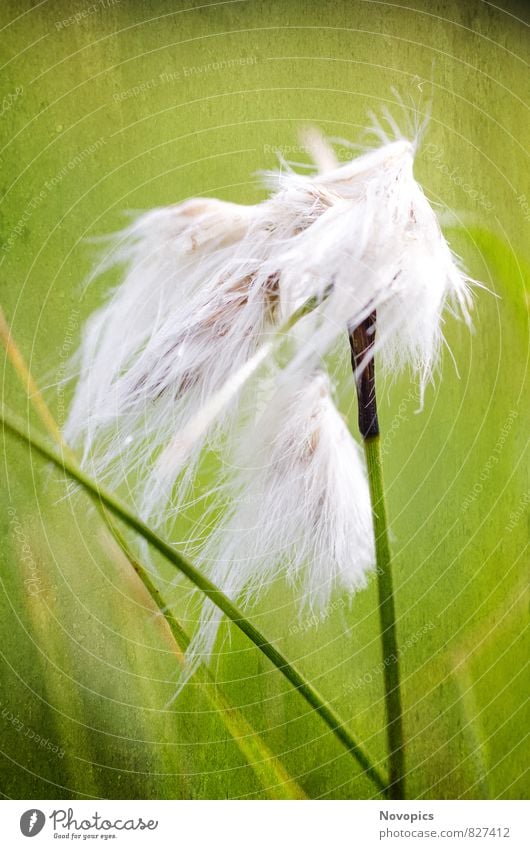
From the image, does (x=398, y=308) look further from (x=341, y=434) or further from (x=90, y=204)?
(x=90, y=204)

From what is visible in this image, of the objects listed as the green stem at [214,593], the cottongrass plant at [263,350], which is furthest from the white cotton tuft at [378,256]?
the green stem at [214,593]

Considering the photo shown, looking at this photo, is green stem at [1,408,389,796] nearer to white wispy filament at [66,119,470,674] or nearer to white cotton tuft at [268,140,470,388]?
white wispy filament at [66,119,470,674]

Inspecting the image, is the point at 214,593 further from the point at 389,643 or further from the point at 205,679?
the point at 389,643

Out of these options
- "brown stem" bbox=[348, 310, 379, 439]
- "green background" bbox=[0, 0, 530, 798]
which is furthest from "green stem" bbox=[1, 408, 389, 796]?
"brown stem" bbox=[348, 310, 379, 439]

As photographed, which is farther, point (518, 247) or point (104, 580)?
point (518, 247)
